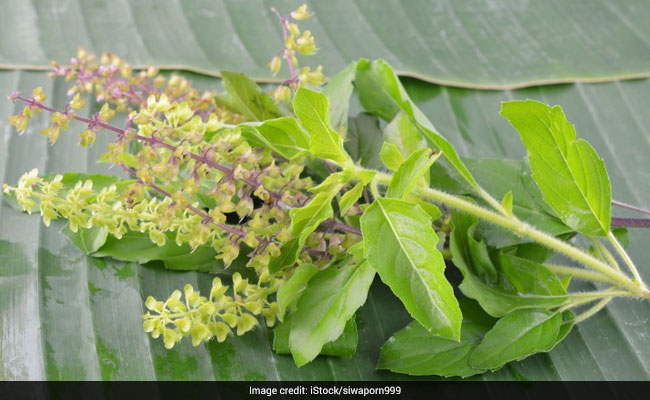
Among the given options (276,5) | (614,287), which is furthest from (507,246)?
(276,5)

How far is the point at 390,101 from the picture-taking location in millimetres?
1151

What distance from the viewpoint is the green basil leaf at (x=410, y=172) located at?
85 cm

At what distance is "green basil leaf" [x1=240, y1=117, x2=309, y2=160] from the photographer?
94cm

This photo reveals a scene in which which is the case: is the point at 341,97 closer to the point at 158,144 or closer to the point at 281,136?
the point at 281,136

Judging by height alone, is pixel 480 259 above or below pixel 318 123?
below

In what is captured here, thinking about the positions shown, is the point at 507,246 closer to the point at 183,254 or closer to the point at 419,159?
the point at 419,159

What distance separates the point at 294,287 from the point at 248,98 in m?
0.35

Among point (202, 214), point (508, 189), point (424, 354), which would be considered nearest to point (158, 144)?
point (202, 214)

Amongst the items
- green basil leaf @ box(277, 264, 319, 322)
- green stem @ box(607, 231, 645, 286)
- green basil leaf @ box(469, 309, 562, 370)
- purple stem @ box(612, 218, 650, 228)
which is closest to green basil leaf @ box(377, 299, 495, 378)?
green basil leaf @ box(469, 309, 562, 370)

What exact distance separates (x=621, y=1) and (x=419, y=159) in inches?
44.2

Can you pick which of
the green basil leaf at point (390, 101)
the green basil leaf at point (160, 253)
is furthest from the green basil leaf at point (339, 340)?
the green basil leaf at point (390, 101)

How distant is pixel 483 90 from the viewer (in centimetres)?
154

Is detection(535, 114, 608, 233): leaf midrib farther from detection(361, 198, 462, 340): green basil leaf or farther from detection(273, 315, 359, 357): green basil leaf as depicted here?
detection(273, 315, 359, 357): green basil leaf

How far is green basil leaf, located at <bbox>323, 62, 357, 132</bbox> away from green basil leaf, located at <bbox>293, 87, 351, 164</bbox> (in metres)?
0.16
